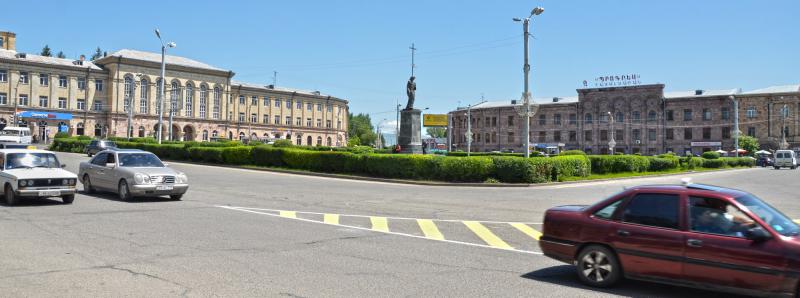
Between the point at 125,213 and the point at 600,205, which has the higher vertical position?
the point at 600,205

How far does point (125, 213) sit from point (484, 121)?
303ft

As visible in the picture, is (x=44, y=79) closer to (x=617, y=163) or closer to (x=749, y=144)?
(x=617, y=163)

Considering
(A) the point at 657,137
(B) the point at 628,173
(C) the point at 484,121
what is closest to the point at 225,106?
(C) the point at 484,121

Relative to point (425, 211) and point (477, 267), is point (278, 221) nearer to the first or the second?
point (425, 211)

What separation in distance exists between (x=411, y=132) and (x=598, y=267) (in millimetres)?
28078

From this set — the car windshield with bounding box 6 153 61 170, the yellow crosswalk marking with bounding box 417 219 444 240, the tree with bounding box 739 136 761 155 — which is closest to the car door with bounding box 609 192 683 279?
the yellow crosswalk marking with bounding box 417 219 444 240

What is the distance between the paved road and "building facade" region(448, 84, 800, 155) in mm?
61530

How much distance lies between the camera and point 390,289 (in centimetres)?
669

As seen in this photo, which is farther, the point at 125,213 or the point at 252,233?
the point at 125,213

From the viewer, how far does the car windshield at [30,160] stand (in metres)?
14.8

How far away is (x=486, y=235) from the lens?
11273 millimetres

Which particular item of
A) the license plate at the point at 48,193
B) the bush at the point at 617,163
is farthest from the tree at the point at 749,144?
the license plate at the point at 48,193

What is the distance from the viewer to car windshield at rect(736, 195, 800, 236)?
604 centimetres

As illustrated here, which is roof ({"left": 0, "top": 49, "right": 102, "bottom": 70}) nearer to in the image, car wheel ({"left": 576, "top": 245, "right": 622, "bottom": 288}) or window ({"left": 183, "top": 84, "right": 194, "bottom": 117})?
window ({"left": 183, "top": 84, "right": 194, "bottom": 117})
